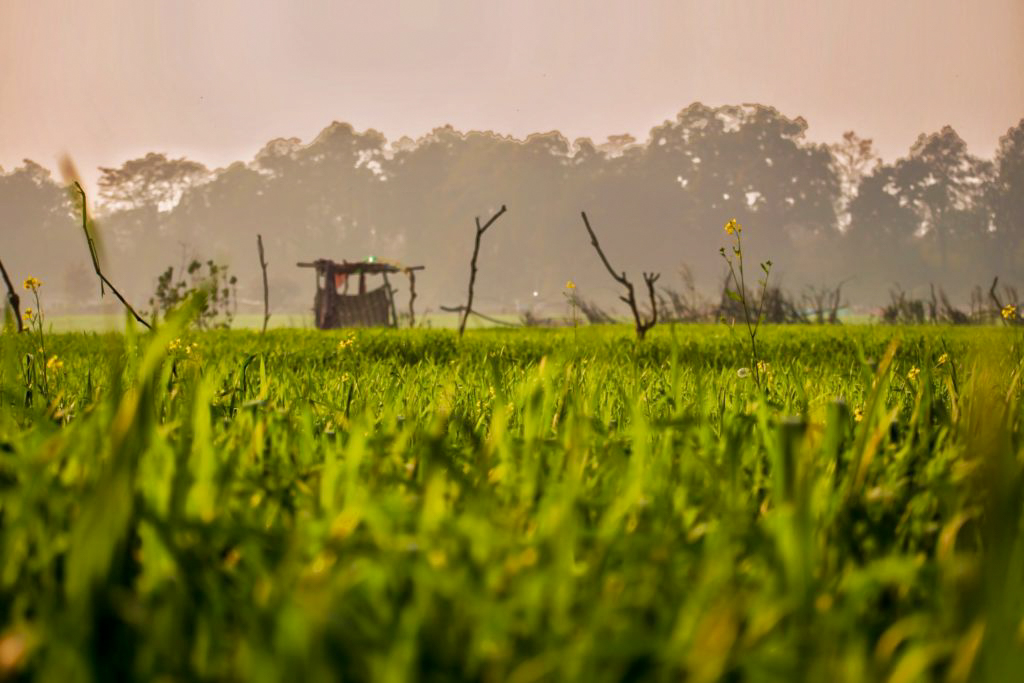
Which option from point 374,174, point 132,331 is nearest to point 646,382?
point 132,331

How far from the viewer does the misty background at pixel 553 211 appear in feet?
440

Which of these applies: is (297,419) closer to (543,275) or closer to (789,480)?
(789,480)

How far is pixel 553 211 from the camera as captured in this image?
16625 cm

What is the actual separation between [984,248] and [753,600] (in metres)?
156

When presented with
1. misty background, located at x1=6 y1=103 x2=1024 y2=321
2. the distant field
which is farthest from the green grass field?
misty background, located at x1=6 y1=103 x2=1024 y2=321

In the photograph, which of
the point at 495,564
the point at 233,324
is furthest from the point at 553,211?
the point at 495,564

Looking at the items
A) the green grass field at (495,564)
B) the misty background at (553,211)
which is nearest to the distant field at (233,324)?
the green grass field at (495,564)

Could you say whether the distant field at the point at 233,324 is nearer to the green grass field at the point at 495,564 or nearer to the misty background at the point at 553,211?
the green grass field at the point at 495,564

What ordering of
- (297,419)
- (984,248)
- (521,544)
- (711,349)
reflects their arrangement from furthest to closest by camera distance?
(984,248)
(711,349)
(297,419)
(521,544)

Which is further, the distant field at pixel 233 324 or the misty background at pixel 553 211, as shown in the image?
the misty background at pixel 553 211

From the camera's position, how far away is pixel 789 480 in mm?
882

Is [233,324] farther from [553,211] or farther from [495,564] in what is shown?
[553,211]

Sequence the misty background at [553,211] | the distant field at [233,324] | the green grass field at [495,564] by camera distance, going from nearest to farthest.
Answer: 1. the green grass field at [495,564]
2. the distant field at [233,324]
3. the misty background at [553,211]

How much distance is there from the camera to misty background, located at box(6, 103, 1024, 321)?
440 ft
